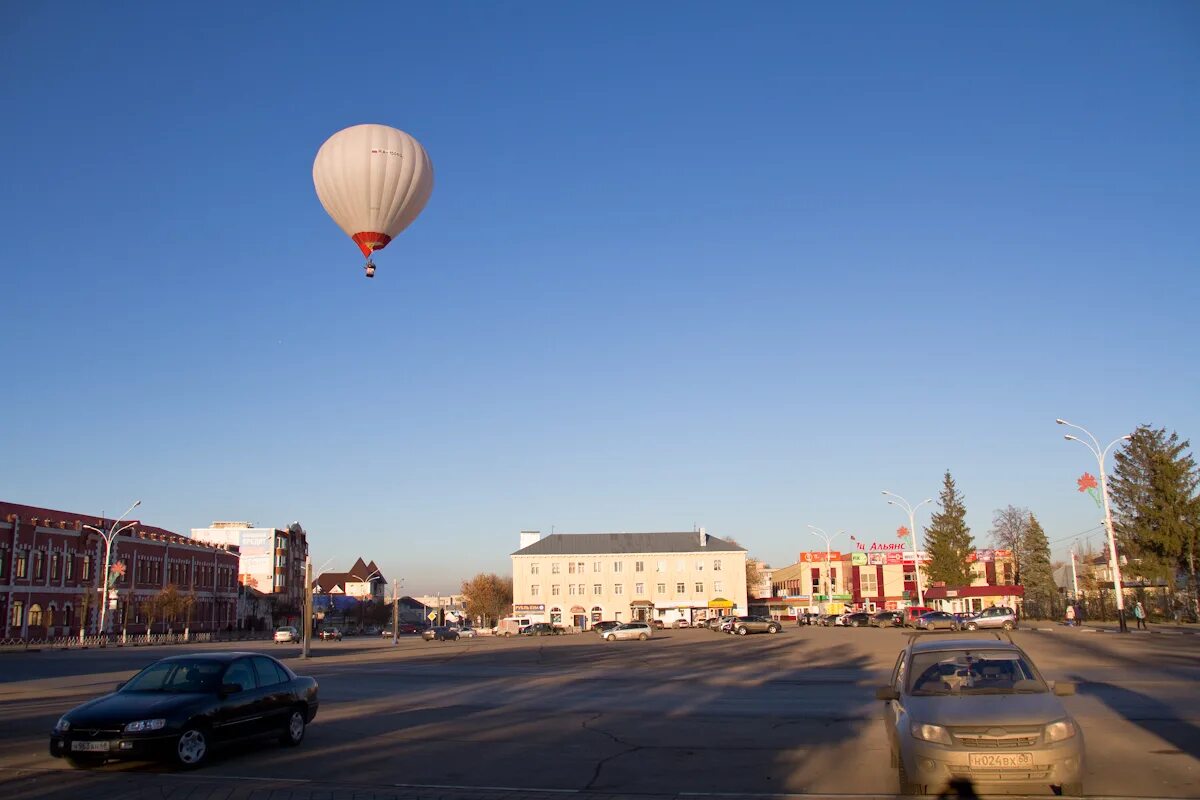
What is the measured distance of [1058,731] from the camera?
880 centimetres

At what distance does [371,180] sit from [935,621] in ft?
161

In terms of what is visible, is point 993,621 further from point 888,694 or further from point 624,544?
point 624,544

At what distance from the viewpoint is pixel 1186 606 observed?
6069 cm

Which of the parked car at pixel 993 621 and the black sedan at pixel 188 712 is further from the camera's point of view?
the parked car at pixel 993 621

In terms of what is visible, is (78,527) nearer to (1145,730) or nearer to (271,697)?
(271,697)

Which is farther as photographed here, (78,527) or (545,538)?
(545,538)

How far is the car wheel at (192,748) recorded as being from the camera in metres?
11.3

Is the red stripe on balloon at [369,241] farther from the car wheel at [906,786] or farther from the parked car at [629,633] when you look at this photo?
the parked car at [629,633]

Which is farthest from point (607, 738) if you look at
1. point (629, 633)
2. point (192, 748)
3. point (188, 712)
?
point (629, 633)

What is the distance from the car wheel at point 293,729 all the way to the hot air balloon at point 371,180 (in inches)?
569

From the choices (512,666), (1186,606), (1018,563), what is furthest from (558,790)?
(1018,563)

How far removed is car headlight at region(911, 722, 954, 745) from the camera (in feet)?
29.4

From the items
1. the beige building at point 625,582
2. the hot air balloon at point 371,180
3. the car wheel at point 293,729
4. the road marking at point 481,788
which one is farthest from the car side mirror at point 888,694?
the beige building at point 625,582

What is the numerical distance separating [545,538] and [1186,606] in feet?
221
